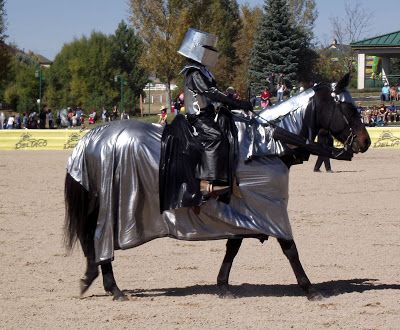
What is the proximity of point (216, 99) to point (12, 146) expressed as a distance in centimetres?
2564

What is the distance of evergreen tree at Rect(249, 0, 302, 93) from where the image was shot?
54281 mm

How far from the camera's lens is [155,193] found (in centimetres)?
766

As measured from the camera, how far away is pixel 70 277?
8945 mm

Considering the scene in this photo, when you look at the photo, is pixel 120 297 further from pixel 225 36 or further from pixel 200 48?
pixel 225 36

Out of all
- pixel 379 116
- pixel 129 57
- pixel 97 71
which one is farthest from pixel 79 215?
pixel 129 57

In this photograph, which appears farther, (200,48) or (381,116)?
(381,116)

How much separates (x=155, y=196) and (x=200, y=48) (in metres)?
1.33

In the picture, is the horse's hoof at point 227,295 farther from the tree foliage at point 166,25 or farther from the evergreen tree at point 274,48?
the tree foliage at point 166,25

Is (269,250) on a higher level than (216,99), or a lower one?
lower

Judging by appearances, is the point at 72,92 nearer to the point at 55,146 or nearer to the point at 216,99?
the point at 55,146

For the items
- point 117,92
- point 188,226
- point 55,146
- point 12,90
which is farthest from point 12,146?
point 12,90

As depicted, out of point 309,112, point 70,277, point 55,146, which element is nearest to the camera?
point 309,112

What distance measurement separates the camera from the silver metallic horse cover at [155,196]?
7.59m

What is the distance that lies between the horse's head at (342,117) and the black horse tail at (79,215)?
2.19 metres
